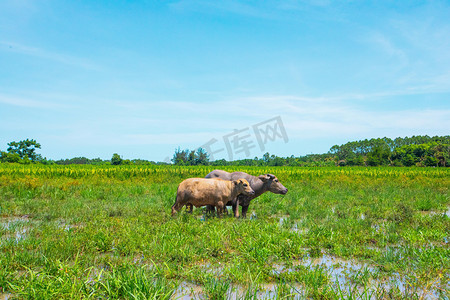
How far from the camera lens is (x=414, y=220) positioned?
7316 mm

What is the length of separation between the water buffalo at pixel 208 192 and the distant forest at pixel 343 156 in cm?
2703

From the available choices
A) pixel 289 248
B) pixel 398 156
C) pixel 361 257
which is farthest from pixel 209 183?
pixel 398 156

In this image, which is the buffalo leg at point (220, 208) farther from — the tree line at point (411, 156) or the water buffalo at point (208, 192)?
the tree line at point (411, 156)

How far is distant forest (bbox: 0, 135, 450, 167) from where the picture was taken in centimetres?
3850

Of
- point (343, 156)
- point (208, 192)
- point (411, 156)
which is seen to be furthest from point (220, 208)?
point (343, 156)

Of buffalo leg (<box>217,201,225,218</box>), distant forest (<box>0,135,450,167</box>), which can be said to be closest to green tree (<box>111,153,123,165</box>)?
distant forest (<box>0,135,450,167</box>)

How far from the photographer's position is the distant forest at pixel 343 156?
38.5 m

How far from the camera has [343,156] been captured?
116000 mm

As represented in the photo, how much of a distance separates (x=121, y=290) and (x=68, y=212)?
17.2ft

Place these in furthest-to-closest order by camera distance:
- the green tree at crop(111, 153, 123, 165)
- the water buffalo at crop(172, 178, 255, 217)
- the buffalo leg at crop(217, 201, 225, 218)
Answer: the green tree at crop(111, 153, 123, 165)
the buffalo leg at crop(217, 201, 225, 218)
the water buffalo at crop(172, 178, 255, 217)

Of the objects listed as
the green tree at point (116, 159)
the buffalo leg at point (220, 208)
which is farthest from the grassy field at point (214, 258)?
the green tree at point (116, 159)

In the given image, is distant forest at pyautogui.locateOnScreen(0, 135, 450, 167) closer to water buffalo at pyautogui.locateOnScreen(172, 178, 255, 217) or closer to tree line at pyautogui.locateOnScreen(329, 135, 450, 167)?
tree line at pyautogui.locateOnScreen(329, 135, 450, 167)

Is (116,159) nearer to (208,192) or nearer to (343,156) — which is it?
(208,192)

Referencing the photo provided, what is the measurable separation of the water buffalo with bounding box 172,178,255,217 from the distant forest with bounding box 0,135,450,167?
27.0 metres
